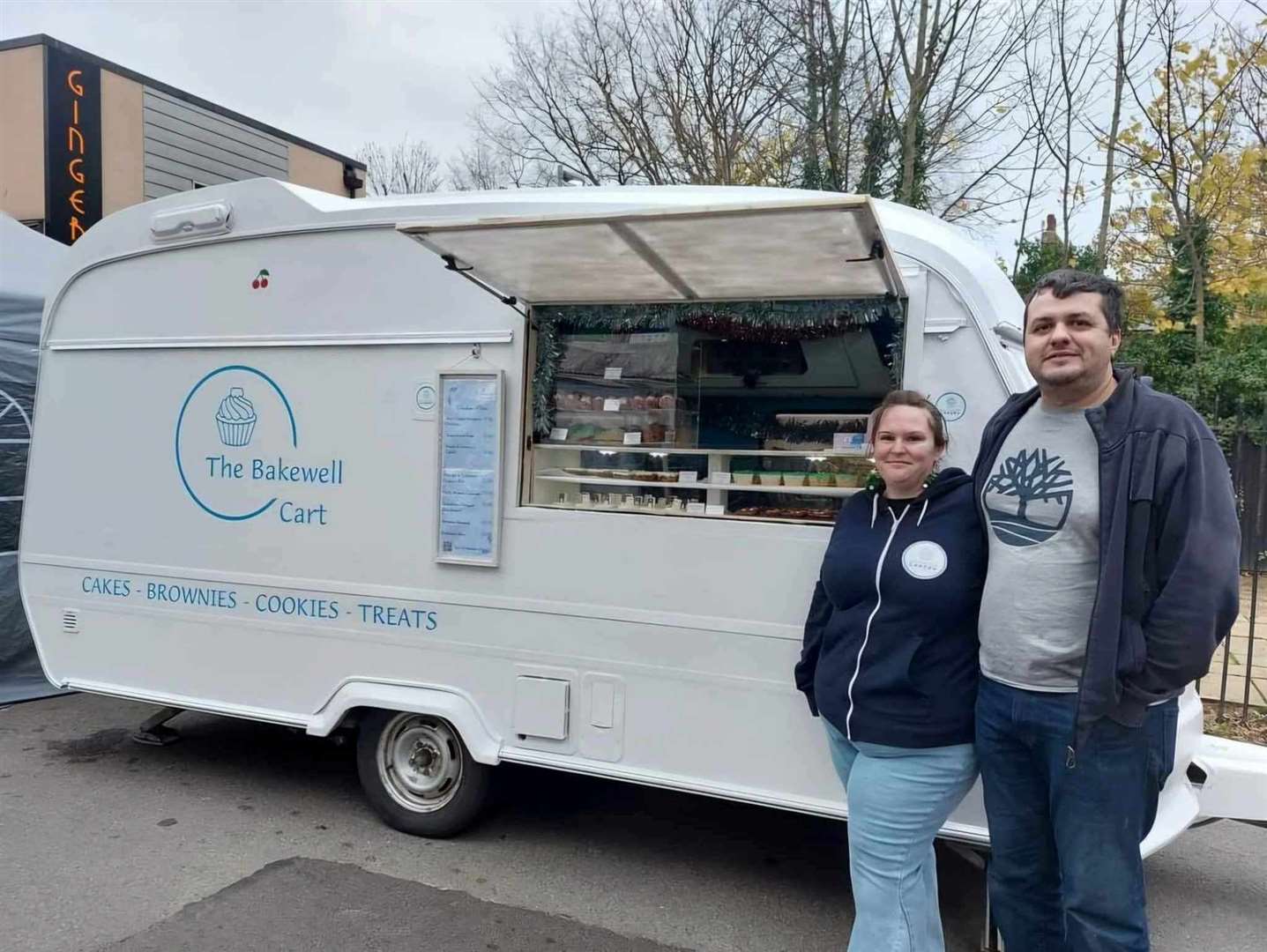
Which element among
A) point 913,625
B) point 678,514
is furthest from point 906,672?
point 678,514

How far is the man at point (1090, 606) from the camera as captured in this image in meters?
2.17

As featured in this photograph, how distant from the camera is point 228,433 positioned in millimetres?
4414

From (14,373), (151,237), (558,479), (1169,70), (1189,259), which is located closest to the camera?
(558,479)

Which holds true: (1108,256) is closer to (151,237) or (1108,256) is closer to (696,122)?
(696,122)

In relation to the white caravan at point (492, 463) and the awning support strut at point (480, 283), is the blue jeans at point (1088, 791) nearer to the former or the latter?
the white caravan at point (492, 463)

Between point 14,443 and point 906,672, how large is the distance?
659cm

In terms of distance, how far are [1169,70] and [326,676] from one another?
337 inches

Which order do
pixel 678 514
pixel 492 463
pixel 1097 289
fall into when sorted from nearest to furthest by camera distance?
1. pixel 1097 289
2. pixel 678 514
3. pixel 492 463

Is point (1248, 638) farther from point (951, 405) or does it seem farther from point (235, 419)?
point (235, 419)

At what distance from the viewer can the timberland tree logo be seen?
92.5 inches

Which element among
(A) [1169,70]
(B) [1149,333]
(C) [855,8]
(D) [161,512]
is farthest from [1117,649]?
(B) [1149,333]

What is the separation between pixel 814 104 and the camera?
12.2 m

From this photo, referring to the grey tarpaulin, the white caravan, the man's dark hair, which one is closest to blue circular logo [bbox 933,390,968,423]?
the white caravan

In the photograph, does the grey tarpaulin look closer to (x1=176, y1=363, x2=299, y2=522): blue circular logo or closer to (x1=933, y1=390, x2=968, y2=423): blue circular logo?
(x1=176, y1=363, x2=299, y2=522): blue circular logo
